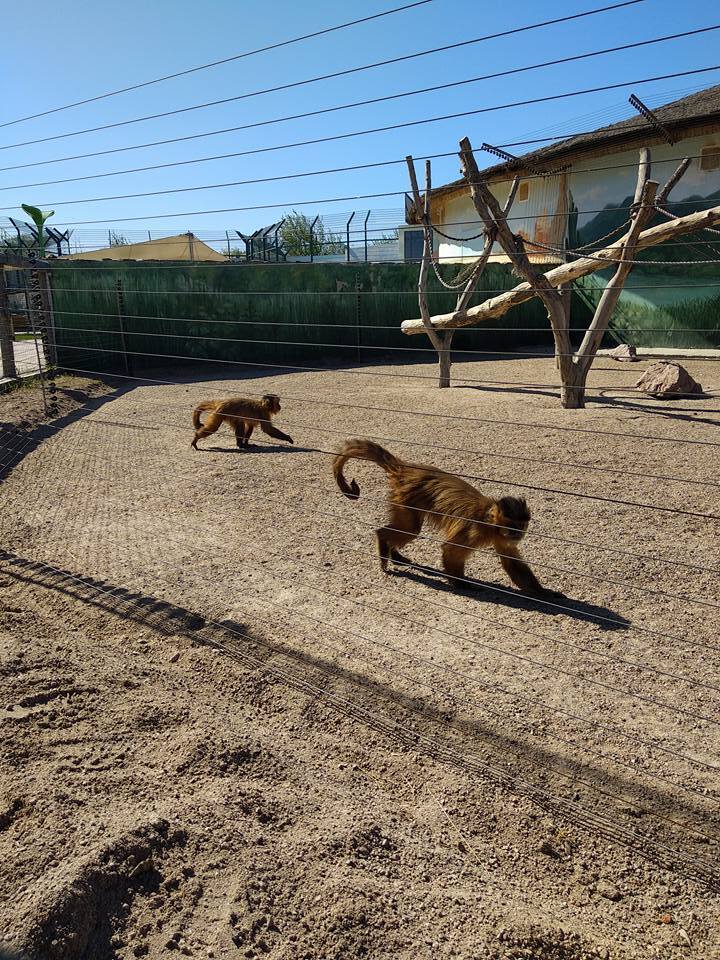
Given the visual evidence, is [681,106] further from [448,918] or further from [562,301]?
[448,918]

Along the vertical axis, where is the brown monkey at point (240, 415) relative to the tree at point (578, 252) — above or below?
below

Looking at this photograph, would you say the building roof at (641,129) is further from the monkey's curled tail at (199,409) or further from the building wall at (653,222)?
the monkey's curled tail at (199,409)

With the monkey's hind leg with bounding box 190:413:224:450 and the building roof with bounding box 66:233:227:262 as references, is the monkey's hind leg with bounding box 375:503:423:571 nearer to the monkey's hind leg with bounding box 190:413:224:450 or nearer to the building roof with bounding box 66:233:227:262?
the monkey's hind leg with bounding box 190:413:224:450

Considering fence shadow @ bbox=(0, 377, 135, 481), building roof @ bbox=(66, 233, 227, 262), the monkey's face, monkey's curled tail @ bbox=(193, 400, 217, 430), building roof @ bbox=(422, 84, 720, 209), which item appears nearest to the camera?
the monkey's face

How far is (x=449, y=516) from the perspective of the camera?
16.0 feet

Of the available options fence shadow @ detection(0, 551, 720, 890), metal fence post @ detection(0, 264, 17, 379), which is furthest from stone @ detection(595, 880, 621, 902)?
metal fence post @ detection(0, 264, 17, 379)

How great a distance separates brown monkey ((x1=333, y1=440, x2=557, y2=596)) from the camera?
180 inches

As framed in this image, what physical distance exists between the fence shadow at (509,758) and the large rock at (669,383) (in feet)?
30.8

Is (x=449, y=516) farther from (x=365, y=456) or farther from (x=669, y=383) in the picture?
(x=669, y=383)

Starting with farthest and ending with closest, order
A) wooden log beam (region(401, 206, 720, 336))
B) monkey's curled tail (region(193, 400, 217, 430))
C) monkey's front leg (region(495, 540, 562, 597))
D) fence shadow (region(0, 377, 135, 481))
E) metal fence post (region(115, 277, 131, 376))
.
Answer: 1. metal fence post (region(115, 277, 131, 376))
2. monkey's curled tail (region(193, 400, 217, 430))
3. wooden log beam (region(401, 206, 720, 336))
4. fence shadow (region(0, 377, 135, 481))
5. monkey's front leg (region(495, 540, 562, 597))

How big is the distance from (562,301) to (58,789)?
9676 millimetres

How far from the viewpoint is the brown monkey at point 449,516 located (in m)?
4.57

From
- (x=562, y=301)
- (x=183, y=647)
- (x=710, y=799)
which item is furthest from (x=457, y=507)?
(x=562, y=301)

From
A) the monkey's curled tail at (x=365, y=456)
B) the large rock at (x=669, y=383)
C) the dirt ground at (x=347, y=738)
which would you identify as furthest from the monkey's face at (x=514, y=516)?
the large rock at (x=669, y=383)
